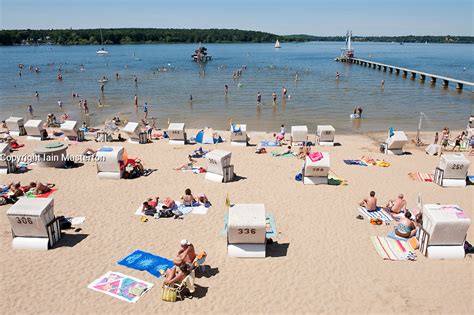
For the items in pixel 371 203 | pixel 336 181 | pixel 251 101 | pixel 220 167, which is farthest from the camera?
pixel 251 101

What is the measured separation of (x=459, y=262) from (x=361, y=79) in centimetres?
4650

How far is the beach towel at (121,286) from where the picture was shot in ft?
24.1

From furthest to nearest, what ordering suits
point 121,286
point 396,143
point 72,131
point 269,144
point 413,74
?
1. point 413,74
2. point 72,131
3. point 269,144
4. point 396,143
5. point 121,286

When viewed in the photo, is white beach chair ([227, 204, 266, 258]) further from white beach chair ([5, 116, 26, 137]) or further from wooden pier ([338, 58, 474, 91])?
wooden pier ([338, 58, 474, 91])

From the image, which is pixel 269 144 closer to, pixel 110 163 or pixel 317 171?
pixel 317 171

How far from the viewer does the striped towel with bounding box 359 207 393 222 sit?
10.5 meters

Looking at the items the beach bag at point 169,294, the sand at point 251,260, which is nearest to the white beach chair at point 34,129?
the sand at point 251,260

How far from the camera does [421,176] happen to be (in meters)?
13.9

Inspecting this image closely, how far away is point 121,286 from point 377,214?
6.86 meters

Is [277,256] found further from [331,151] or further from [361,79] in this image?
[361,79]

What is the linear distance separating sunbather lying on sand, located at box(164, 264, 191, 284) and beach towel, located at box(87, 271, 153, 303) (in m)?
0.52

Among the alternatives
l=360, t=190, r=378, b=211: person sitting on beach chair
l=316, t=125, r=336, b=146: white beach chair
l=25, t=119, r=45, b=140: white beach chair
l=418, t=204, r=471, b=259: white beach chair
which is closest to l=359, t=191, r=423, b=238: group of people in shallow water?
l=360, t=190, r=378, b=211: person sitting on beach chair

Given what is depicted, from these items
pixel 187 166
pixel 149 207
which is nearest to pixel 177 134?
pixel 187 166

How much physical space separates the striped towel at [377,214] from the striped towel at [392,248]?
3.62ft
